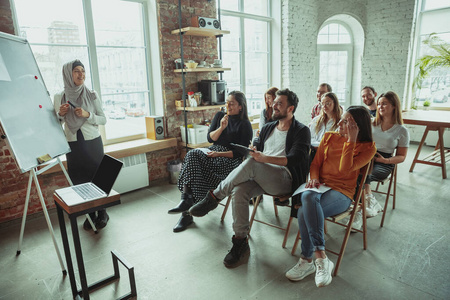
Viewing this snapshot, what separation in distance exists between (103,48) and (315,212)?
3.30m

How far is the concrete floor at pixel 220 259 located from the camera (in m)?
2.17

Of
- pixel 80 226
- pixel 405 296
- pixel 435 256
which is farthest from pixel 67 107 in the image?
pixel 435 256

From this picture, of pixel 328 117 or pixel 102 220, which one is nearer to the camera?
pixel 102 220

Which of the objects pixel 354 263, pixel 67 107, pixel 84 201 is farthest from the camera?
pixel 67 107

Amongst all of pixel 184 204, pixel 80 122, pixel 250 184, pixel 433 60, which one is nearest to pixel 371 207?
pixel 250 184

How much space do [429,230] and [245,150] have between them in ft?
6.31

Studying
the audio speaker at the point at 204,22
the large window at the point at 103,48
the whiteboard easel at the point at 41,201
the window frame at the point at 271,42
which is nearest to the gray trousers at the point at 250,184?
the whiteboard easel at the point at 41,201

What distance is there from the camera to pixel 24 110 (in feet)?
7.41

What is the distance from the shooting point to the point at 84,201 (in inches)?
69.2

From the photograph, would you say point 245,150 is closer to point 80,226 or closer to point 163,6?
point 80,226

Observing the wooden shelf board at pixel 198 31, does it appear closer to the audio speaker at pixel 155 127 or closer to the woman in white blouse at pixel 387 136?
the audio speaker at pixel 155 127

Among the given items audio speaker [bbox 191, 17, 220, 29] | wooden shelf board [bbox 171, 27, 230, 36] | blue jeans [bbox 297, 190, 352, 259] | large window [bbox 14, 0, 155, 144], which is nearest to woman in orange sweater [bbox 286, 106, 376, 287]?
blue jeans [bbox 297, 190, 352, 259]

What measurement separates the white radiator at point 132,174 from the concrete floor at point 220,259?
19.0 inches

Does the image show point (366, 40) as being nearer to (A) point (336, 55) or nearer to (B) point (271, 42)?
(A) point (336, 55)
